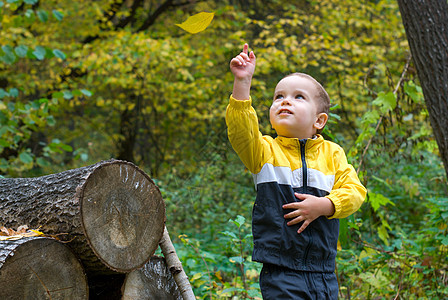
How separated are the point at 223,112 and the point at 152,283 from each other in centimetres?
571

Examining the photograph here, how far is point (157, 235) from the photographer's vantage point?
2.13 meters

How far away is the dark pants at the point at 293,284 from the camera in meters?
1.71

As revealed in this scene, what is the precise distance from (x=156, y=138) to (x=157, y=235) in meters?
7.75

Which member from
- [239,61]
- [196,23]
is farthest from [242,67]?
[196,23]

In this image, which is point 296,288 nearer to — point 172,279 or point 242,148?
point 242,148

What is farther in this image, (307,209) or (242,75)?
(307,209)

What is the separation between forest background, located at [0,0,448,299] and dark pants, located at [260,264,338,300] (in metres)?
0.83

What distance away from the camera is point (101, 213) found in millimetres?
1935

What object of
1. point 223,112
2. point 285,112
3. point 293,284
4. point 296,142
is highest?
point 285,112

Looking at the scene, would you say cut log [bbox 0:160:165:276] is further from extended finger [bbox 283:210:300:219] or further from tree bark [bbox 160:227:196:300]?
extended finger [bbox 283:210:300:219]

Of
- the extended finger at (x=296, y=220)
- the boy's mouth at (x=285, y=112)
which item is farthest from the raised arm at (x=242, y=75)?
the extended finger at (x=296, y=220)

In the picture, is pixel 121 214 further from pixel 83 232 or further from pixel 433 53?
pixel 433 53

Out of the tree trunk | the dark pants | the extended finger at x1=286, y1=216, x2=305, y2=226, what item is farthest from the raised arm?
the tree trunk

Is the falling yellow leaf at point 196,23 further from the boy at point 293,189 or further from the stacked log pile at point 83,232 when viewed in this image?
the stacked log pile at point 83,232
